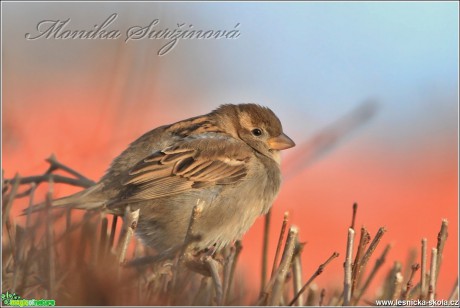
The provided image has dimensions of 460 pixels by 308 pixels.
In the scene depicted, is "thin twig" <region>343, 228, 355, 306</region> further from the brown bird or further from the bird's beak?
the bird's beak

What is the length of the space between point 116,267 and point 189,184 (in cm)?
158

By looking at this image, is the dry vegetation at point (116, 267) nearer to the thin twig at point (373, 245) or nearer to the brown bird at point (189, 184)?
the thin twig at point (373, 245)

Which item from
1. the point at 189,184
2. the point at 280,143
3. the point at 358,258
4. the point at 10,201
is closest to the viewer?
the point at 10,201

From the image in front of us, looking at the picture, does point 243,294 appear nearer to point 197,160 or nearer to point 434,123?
point 197,160

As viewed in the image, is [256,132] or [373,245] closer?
[373,245]

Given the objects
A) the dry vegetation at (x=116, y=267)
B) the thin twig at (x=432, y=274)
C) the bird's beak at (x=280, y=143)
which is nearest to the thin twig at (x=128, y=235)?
the dry vegetation at (x=116, y=267)

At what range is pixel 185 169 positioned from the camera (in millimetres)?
2908

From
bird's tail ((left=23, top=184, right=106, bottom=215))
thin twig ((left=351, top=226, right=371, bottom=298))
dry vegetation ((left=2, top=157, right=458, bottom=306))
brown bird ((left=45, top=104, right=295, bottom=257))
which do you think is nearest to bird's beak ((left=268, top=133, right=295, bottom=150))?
brown bird ((left=45, top=104, right=295, bottom=257))

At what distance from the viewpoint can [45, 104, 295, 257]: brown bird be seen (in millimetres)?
2779

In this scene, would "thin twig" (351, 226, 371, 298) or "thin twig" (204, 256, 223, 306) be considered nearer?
"thin twig" (204, 256, 223, 306)

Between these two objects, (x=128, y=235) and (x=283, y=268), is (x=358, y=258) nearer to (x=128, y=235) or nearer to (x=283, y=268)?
(x=283, y=268)

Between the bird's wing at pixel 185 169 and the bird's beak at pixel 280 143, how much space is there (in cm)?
16

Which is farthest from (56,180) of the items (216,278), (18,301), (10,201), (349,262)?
(349,262)

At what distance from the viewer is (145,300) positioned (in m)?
1.40
